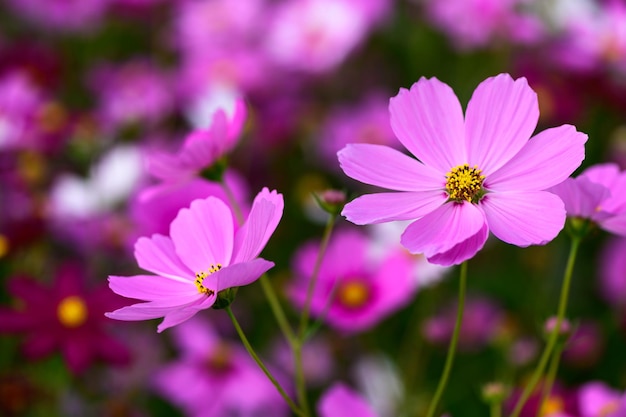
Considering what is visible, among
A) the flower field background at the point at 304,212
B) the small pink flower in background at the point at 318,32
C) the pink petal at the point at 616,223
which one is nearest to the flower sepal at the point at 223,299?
the flower field background at the point at 304,212

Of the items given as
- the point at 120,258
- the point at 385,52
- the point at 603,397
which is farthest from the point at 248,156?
the point at 603,397

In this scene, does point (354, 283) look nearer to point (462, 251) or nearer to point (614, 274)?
point (614, 274)

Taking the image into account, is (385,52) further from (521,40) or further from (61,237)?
(61,237)

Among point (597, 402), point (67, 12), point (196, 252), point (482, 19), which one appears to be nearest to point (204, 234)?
point (196, 252)

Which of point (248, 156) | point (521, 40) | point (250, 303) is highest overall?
point (521, 40)

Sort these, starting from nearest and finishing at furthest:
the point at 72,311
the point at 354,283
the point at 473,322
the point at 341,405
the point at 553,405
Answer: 1. the point at 341,405
2. the point at 553,405
3. the point at 72,311
4. the point at 354,283
5. the point at 473,322

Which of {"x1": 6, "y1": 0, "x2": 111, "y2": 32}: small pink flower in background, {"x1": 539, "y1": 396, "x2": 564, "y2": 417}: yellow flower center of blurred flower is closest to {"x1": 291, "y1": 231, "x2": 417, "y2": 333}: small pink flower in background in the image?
{"x1": 539, "y1": 396, "x2": 564, "y2": 417}: yellow flower center of blurred flower

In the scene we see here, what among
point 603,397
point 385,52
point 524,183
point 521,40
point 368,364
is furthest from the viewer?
point 385,52
